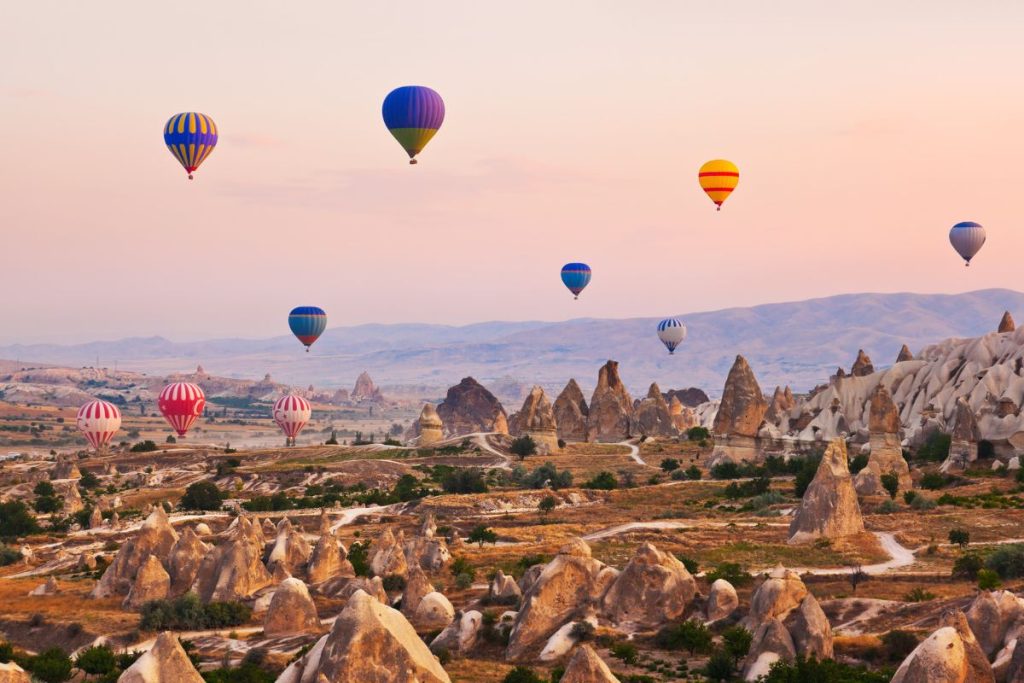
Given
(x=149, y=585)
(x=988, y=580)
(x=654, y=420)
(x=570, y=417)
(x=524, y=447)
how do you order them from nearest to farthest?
(x=988, y=580), (x=149, y=585), (x=524, y=447), (x=654, y=420), (x=570, y=417)

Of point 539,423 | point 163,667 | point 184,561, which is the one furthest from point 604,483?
point 163,667

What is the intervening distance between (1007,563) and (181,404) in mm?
79389

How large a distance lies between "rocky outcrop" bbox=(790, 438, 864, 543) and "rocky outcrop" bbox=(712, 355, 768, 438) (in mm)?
33156

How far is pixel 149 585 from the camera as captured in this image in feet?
157

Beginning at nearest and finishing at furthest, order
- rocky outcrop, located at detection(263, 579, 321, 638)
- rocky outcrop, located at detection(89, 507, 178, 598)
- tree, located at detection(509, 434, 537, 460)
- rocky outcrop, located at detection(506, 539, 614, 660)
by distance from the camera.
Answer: rocky outcrop, located at detection(506, 539, 614, 660)
rocky outcrop, located at detection(263, 579, 321, 638)
rocky outcrop, located at detection(89, 507, 178, 598)
tree, located at detection(509, 434, 537, 460)

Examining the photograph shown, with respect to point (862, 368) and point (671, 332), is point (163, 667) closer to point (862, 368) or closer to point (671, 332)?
point (862, 368)

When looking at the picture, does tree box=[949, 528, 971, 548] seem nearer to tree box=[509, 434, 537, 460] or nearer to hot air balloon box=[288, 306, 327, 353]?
tree box=[509, 434, 537, 460]

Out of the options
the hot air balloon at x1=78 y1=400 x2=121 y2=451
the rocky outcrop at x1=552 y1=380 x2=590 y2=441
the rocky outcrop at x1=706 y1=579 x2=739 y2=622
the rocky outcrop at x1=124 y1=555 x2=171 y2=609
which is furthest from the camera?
the rocky outcrop at x1=552 y1=380 x2=590 y2=441

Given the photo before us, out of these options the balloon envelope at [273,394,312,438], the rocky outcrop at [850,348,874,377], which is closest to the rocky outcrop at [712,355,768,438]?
the rocky outcrop at [850,348,874,377]

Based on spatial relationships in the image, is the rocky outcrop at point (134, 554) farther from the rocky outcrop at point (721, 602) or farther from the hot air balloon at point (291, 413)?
the hot air balloon at point (291, 413)

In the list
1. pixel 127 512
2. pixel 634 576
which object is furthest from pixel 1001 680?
pixel 127 512

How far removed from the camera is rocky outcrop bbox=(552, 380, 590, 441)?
420 feet

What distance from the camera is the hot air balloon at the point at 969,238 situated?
378 ft

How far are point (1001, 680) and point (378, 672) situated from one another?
14019 millimetres
